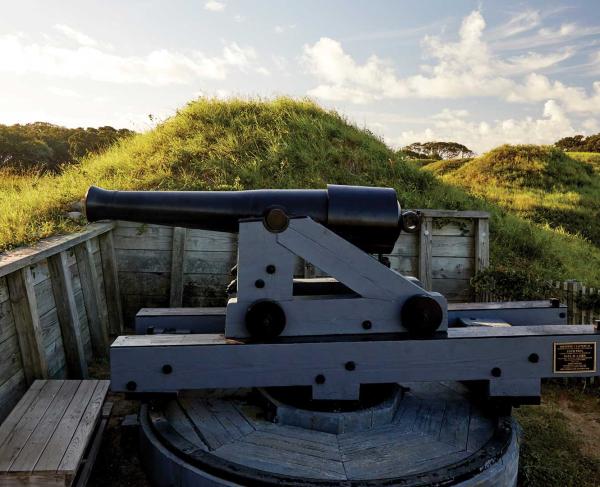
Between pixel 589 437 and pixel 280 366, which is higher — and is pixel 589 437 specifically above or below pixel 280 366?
below

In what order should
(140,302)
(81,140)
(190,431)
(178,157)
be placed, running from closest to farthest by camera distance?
(190,431), (140,302), (178,157), (81,140)

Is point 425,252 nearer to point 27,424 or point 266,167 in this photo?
point 266,167

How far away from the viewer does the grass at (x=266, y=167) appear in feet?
27.0

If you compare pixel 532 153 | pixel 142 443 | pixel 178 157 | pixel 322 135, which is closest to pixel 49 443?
pixel 142 443

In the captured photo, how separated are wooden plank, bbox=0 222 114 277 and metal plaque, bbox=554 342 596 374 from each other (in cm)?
368

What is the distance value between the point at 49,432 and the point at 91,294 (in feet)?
8.37

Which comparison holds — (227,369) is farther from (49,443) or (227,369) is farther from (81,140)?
(81,140)

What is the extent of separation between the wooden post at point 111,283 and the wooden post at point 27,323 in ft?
7.09

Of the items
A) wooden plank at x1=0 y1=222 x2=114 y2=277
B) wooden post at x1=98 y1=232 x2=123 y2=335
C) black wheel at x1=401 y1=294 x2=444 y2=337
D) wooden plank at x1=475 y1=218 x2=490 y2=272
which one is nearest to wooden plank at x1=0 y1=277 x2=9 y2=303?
wooden plank at x1=0 y1=222 x2=114 y2=277

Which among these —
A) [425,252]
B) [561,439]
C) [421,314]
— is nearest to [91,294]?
[421,314]

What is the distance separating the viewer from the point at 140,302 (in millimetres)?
6801

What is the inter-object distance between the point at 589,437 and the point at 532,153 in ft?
71.5

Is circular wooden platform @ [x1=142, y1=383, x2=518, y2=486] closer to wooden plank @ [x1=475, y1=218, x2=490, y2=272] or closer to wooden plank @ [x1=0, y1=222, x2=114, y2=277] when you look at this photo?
wooden plank @ [x1=0, y1=222, x2=114, y2=277]

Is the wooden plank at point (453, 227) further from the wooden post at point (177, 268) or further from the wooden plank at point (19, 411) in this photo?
the wooden plank at point (19, 411)
